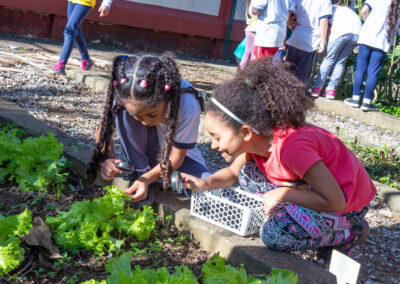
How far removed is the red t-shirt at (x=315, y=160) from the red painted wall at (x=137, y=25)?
26.5ft

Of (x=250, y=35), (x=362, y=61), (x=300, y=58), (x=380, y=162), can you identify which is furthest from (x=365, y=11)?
(x=380, y=162)

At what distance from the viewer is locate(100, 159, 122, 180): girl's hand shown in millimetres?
2979

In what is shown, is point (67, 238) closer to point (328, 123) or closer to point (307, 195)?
point (307, 195)

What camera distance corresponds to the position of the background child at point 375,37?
255 inches

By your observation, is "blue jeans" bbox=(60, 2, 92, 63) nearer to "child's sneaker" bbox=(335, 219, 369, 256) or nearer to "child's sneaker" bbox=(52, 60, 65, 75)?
"child's sneaker" bbox=(52, 60, 65, 75)

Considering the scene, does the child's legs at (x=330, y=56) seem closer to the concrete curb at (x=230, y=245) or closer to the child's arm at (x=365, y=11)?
the child's arm at (x=365, y=11)

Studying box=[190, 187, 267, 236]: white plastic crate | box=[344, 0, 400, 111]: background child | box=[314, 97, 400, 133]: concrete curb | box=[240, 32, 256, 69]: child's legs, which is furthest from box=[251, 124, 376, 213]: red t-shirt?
box=[344, 0, 400, 111]: background child

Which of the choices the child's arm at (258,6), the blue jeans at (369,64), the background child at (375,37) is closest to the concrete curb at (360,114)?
the background child at (375,37)

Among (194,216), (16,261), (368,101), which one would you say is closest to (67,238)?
(16,261)

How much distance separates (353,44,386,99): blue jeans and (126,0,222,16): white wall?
554 cm

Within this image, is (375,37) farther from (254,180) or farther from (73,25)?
(254,180)

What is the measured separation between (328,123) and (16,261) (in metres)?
4.90

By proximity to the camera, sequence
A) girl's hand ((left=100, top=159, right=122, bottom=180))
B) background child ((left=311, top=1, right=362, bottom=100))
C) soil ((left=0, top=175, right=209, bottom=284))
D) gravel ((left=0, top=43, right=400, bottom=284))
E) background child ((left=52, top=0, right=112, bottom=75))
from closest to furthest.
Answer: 1. soil ((left=0, top=175, right=209, bottom=284))
2. girl's hand ((left=100, top=159, right=122, bottom=180))
3. gravel ((left=0, top=43, right=400, bottom=284))
4. background child ((left=52, top=0, right=112, bottom=75))
5. background child ((left=311, top=1, right=362, bottom=100))

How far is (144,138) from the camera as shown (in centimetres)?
321
